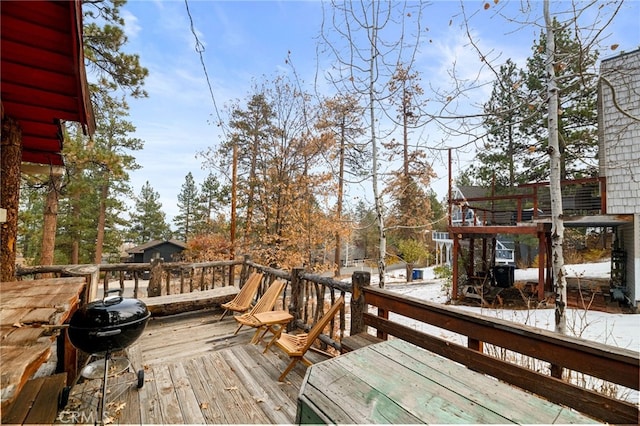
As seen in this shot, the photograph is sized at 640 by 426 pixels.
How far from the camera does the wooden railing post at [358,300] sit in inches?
116

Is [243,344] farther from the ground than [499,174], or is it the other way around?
[499,174]

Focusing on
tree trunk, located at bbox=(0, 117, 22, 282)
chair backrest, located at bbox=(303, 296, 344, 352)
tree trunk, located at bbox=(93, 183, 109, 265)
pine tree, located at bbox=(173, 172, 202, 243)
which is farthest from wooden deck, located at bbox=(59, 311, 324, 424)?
pine tree, located at bbox=(173, 172, 202, 243)

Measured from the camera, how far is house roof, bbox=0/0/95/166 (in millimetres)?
1754

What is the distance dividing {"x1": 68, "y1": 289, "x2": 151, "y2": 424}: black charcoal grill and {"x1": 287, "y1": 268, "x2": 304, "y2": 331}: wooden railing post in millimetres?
2453

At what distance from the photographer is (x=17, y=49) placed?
2.00 m

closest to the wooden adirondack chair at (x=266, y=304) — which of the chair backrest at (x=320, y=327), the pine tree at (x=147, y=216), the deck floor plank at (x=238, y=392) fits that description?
the deck floor plank at (x=238, y=392)

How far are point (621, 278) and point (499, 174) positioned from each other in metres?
7.42

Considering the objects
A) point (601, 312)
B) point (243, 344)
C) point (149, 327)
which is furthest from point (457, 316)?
point (601, 312)

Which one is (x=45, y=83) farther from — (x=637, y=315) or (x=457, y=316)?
(x=637, y=315)

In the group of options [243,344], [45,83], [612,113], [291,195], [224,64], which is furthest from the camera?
[291,195]

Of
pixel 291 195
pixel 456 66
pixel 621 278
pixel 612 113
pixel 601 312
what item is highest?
pixel 612 113

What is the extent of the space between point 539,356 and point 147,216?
2958 centimetres

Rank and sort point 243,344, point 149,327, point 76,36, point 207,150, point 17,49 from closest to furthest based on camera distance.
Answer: point 76,36 → point 17,49 → point 243,344 → point 149,327 → point 207,150

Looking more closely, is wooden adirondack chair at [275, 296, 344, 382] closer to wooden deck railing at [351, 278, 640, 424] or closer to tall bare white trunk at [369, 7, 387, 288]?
wooden deck railing at [351, 278, 640, 424]
